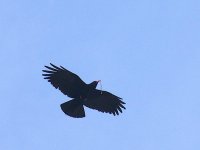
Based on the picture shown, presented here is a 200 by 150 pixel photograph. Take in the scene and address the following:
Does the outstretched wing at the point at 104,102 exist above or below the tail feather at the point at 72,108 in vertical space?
above

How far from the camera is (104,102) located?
2353 cm

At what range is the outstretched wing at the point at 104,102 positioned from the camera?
23031 mm

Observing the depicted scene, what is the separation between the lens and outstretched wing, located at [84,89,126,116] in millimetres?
23031

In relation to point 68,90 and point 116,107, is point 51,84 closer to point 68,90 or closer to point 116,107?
point 68,90

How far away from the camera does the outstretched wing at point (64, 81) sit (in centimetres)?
2261

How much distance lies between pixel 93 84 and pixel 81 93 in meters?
0.52

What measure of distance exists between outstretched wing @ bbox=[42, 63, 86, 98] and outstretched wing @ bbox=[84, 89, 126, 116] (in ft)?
1.78

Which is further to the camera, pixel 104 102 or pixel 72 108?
pixel 104 102

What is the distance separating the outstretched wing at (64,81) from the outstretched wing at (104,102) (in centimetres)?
54

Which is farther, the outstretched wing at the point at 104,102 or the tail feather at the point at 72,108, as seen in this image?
the outstretched wing at the point at 104,102

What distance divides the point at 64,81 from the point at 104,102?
1794 millimetres

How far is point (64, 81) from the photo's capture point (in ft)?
74.4

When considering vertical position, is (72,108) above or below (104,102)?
below

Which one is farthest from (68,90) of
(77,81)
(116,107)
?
(116,107)
